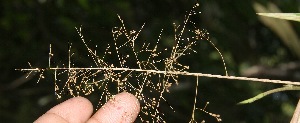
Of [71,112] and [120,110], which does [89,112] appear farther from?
[120,110]

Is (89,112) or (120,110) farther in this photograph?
(89,112)

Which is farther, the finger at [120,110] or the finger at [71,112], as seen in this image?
the finger at [71,112]

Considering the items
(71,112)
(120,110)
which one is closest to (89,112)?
(71,112)

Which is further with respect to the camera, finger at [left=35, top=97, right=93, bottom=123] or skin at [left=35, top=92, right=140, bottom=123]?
finger at [left=35, top=97, right=93, bottom=123]

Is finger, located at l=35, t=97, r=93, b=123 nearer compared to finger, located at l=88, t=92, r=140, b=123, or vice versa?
finger, located at l=88, t=92, r=140, b=123

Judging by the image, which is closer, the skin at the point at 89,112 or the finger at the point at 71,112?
the skin at the point at 89,112
